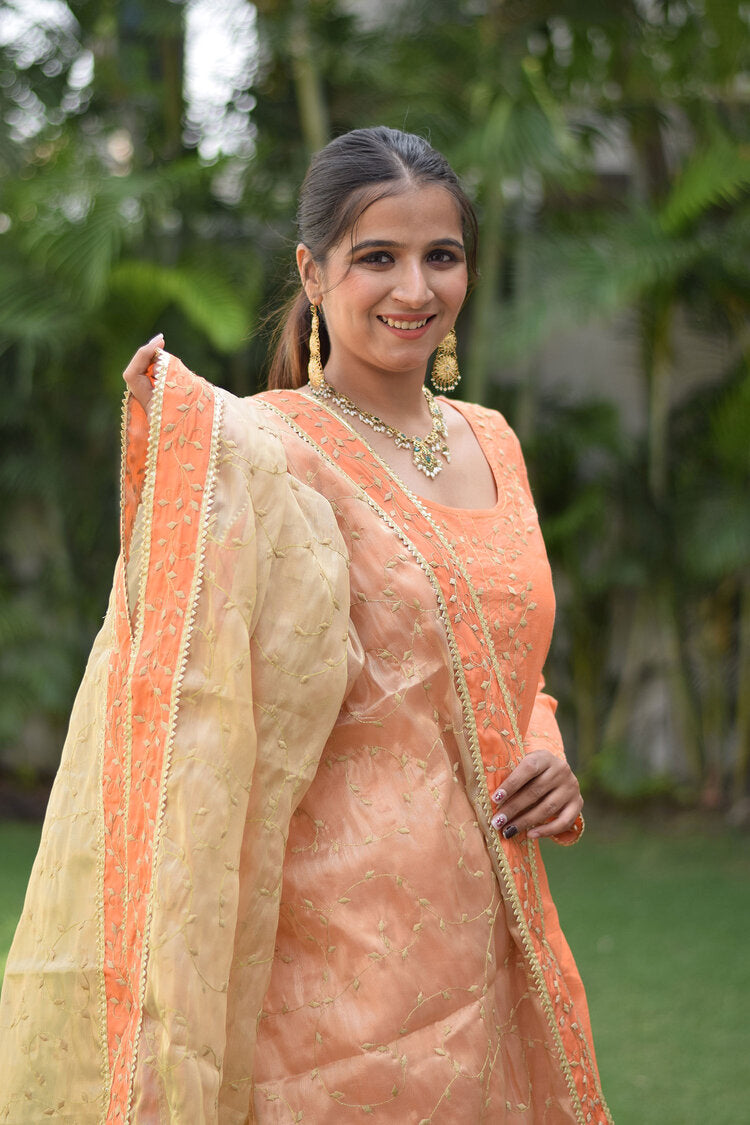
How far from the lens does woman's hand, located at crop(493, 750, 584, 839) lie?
141 centimetres

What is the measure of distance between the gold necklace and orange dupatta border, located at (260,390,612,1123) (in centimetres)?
Result: 4

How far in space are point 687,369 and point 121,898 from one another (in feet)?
13.3

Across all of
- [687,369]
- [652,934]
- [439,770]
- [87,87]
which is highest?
[87,87]

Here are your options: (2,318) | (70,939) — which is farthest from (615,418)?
(70,939)

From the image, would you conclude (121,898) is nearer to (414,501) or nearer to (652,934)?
(414,501)

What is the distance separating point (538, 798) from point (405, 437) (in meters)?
0.47

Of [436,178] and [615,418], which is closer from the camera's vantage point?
[436,178]

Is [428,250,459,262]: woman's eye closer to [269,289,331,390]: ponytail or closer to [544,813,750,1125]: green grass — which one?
[269,289,331,390]: ponytail

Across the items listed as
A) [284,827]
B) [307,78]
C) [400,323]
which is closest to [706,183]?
[307,78]

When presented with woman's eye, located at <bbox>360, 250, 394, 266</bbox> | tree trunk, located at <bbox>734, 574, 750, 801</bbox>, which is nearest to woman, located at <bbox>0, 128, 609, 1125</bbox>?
woman's eye, located at <bbox>360, 250, 394, 266</bbox>

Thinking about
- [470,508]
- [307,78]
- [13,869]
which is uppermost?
[307,78]

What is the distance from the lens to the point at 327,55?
429cm

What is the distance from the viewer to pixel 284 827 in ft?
4.06

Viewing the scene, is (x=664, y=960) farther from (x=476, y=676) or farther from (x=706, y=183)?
(x=706, y=183)
